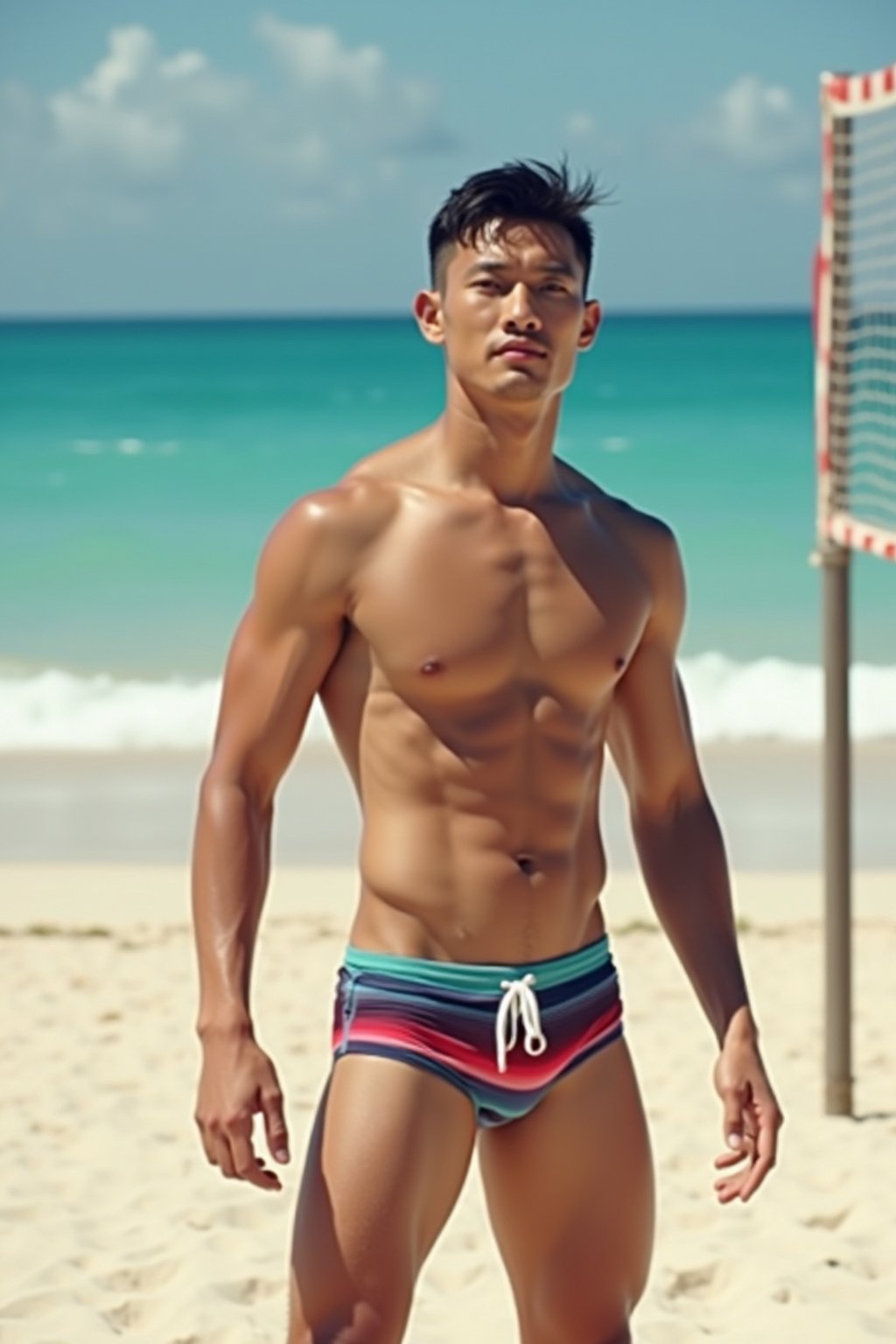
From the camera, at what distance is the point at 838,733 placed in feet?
21.8

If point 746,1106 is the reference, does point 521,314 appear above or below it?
above

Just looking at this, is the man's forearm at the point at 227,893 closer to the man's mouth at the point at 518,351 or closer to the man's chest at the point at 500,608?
the man's chest at the point at 500,608

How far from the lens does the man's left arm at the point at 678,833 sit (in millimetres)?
3332

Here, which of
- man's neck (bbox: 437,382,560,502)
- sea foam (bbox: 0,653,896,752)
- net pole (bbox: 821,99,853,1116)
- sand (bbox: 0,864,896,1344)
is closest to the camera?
man's neck (bbox: 437,382,560,502)

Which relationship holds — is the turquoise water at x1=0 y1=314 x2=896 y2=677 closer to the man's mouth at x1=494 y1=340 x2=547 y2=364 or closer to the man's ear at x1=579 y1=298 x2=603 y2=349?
the man's ear at x1=579 y1=298 x2=603 y2=349

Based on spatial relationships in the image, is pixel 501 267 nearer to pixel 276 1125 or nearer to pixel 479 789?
pixel 479 789

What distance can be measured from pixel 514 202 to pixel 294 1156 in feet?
12.9

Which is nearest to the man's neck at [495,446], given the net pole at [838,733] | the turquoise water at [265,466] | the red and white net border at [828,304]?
the red and white net border at [828,304]

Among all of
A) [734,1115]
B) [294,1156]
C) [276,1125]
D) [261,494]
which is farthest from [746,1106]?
[261,494]

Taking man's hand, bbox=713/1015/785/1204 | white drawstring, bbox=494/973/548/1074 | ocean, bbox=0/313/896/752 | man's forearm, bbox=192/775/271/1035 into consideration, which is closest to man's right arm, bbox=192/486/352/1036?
man's forearm, bbox=192/775/271/1035

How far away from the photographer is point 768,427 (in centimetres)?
4291

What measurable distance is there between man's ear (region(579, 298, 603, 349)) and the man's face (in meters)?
0.05

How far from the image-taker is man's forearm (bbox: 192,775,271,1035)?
119 inches

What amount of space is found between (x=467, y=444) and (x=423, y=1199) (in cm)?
105
